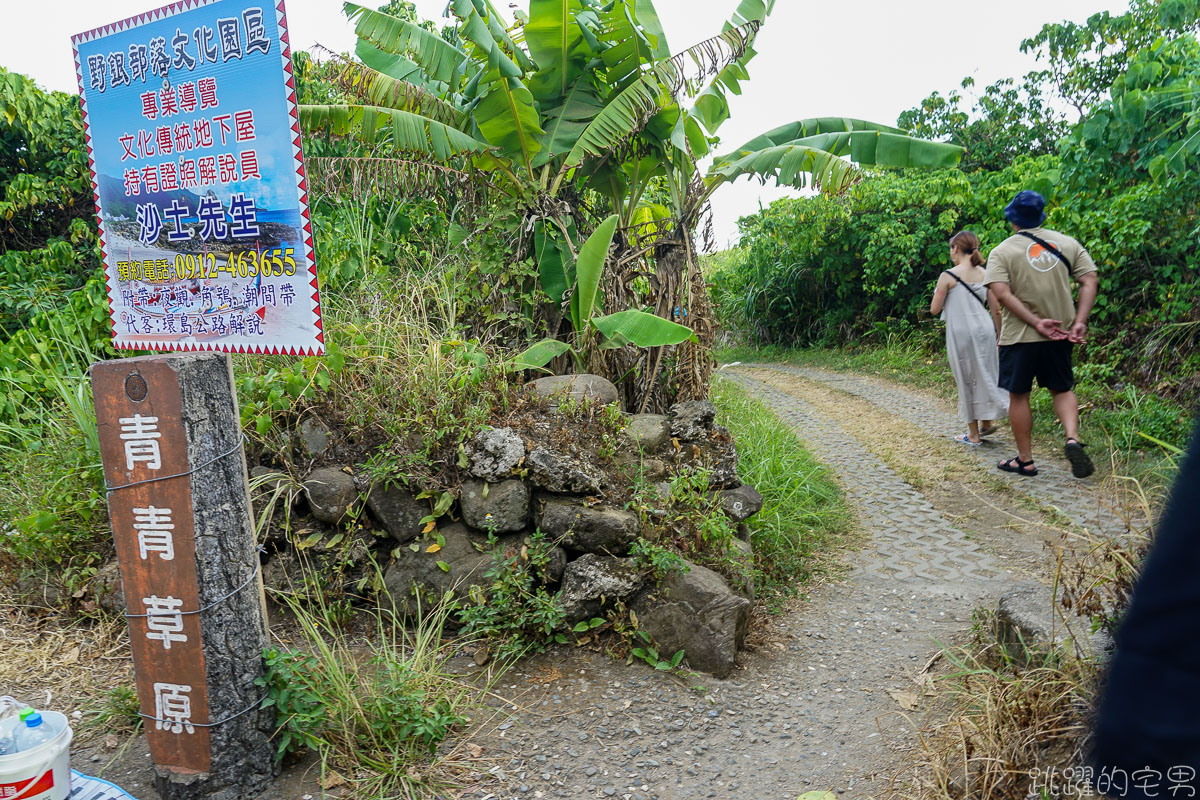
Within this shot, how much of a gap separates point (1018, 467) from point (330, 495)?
516cm

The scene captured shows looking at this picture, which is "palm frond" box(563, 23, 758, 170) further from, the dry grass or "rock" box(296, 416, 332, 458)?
the dry grass

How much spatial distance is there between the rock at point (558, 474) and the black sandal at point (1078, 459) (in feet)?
12.5

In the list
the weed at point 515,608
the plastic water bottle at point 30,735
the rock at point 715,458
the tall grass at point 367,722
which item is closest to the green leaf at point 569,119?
the rock at point 715,458

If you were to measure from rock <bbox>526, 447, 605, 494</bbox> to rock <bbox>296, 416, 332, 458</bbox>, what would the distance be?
4.07 feet

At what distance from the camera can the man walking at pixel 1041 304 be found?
5621mm

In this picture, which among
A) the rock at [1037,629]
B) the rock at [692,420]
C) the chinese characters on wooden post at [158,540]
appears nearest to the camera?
the rock at [1037,629]

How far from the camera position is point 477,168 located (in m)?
6.13

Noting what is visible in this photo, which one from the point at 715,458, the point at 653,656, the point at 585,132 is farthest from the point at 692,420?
the point at 585,132

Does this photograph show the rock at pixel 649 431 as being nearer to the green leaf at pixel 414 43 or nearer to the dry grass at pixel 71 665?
the dry grass at pixel 71 665

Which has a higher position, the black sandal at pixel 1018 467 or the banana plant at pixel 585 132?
the banana plant at pixel 585 132

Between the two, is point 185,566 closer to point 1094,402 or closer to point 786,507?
point 786,507

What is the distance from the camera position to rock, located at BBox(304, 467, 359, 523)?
13.8 feet

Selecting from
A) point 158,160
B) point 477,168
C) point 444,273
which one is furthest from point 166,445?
point 477,168

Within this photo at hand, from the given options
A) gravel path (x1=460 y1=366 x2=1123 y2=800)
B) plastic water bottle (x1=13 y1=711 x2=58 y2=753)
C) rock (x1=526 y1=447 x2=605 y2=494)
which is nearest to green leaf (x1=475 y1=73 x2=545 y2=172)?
rock (x1=526 y1=447 x2=605 y2=494)
